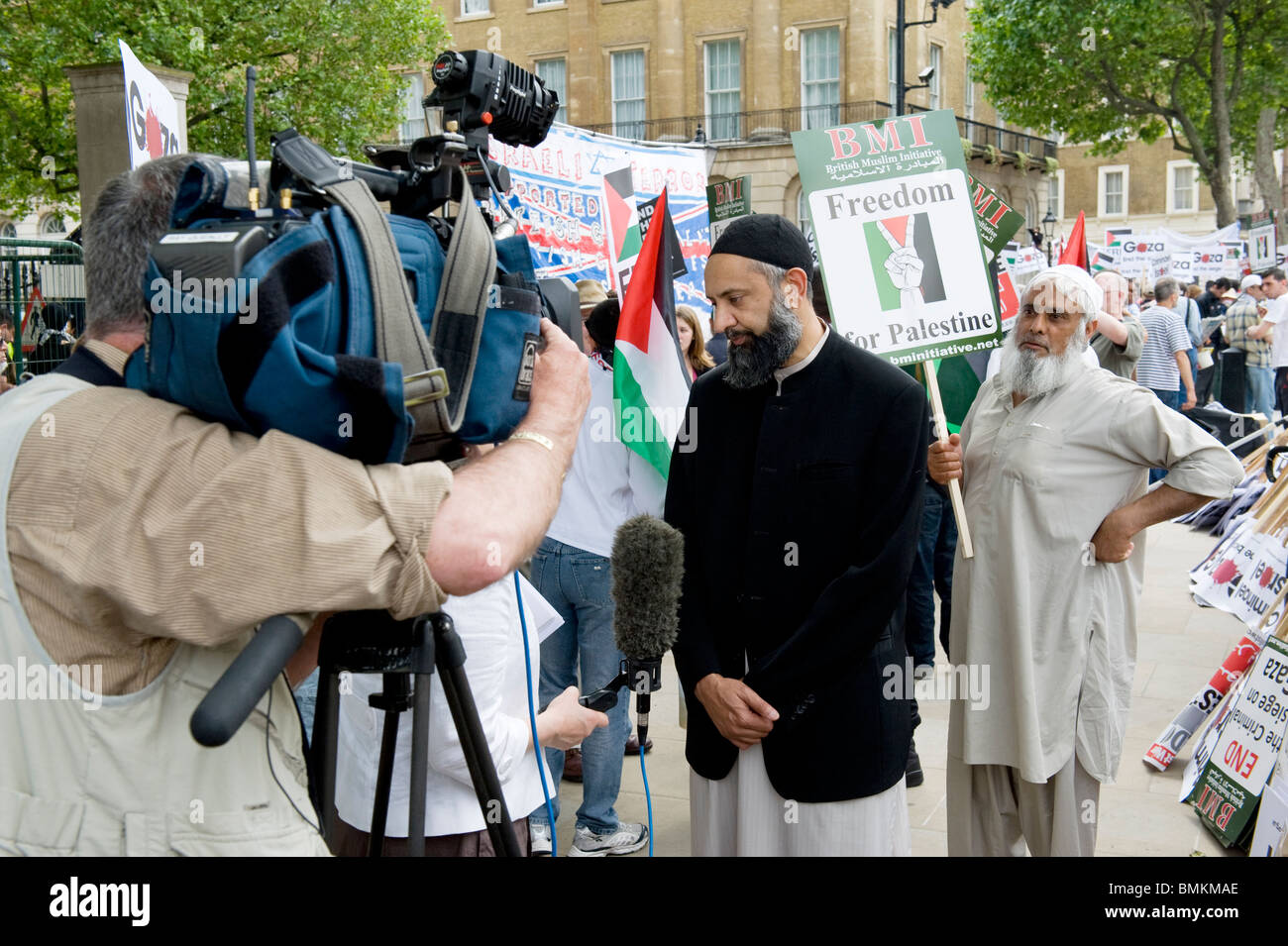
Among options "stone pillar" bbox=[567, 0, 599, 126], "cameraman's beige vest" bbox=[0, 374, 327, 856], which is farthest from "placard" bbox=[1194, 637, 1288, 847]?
"stone pillar" bbox=[567, 0, 599, 126]

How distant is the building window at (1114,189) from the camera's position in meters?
53.2

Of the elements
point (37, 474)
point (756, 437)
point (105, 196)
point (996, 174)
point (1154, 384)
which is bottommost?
point (1154, 384)

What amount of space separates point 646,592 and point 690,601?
0.70 m

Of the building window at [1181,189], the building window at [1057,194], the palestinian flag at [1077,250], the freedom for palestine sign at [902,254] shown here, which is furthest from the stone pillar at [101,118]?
the building window at [1181,189]

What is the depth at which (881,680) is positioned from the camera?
2912 mm

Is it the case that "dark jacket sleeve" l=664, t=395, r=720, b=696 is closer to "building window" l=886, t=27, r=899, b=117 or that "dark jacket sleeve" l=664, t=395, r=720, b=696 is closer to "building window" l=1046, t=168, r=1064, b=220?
"building window" l=886, t=27, r=899, b=117

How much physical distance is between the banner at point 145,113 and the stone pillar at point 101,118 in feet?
2.15

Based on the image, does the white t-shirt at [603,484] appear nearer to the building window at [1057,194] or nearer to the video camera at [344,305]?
the video camera at [344,305]

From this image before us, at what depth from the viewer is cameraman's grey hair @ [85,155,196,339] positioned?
151 centimetres

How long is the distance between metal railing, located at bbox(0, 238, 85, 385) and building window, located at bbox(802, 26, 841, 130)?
30194mm

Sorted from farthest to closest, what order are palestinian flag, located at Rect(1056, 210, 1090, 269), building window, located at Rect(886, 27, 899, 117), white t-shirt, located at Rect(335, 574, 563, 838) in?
building window, located at Rect(886, 27, 899, 117) < palestinian flag, located at Rect(1056, 210, 1090, 269) < white t-shirt, located at Rect(335, 574, 563, 838)
